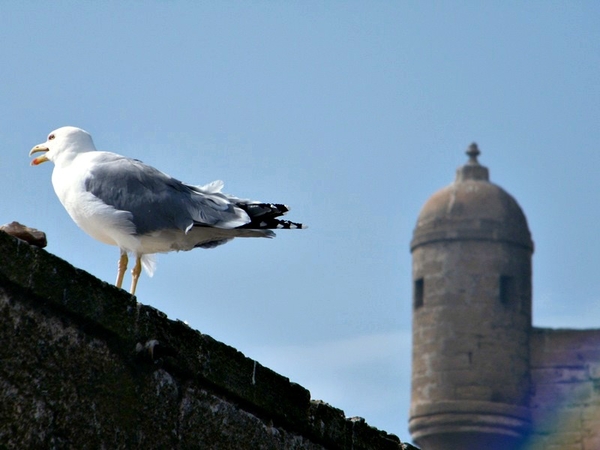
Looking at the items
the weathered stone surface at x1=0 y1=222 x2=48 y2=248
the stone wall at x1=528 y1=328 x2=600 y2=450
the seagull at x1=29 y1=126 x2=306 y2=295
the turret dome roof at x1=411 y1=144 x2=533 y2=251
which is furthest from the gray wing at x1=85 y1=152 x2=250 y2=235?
the turret dome roof at x1=411 y1=144 x2=533 y2=251

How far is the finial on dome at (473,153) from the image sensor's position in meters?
41.4

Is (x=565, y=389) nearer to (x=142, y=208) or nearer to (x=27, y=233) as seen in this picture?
(x=142, y=208)

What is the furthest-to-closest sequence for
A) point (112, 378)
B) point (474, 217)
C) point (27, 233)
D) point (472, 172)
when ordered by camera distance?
point (472, 172) < point (474, 217) < point (27, 233) < point (112, 378)

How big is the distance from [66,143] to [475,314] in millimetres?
31739

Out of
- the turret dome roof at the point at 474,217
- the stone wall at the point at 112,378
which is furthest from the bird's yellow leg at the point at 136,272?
the turret dome roof at the point at 474,217

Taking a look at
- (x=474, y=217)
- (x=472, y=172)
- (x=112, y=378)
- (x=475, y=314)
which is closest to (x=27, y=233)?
(x=112, y=378)

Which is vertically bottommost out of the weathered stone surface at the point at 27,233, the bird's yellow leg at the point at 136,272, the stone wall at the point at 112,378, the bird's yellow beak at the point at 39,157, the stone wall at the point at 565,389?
the stone wall at the point at 112,378

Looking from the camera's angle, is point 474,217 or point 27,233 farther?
point 474,217

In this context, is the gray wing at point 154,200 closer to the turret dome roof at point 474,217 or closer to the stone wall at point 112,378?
the stone wall at point 112,378

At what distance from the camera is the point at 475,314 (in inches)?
1555

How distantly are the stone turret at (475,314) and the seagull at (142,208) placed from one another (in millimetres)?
31294

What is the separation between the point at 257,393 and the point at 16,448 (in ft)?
3.77

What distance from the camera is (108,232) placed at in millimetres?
7988

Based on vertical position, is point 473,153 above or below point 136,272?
above
